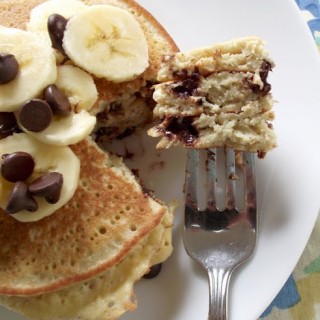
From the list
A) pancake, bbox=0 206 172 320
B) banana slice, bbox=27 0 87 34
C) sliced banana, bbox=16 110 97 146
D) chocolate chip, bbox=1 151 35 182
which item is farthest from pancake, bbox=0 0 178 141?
pancake, bbox=0 206 172 320

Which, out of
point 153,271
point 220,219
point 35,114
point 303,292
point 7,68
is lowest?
point 303,292

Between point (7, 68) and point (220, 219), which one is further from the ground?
point (7, 68)

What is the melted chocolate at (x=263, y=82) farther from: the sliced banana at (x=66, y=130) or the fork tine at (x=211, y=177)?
the sliced banana at (x=66, y=130)

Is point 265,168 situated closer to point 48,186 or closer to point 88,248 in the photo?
point 88,248

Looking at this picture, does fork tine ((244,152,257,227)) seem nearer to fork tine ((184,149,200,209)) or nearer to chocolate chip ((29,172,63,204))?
fork tine ((184,149,200,209))

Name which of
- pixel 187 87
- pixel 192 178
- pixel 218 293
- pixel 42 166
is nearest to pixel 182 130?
pixel 187 87

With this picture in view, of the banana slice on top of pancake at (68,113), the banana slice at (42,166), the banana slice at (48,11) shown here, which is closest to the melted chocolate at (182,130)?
the banana slice on top of pancake at (68,113)
